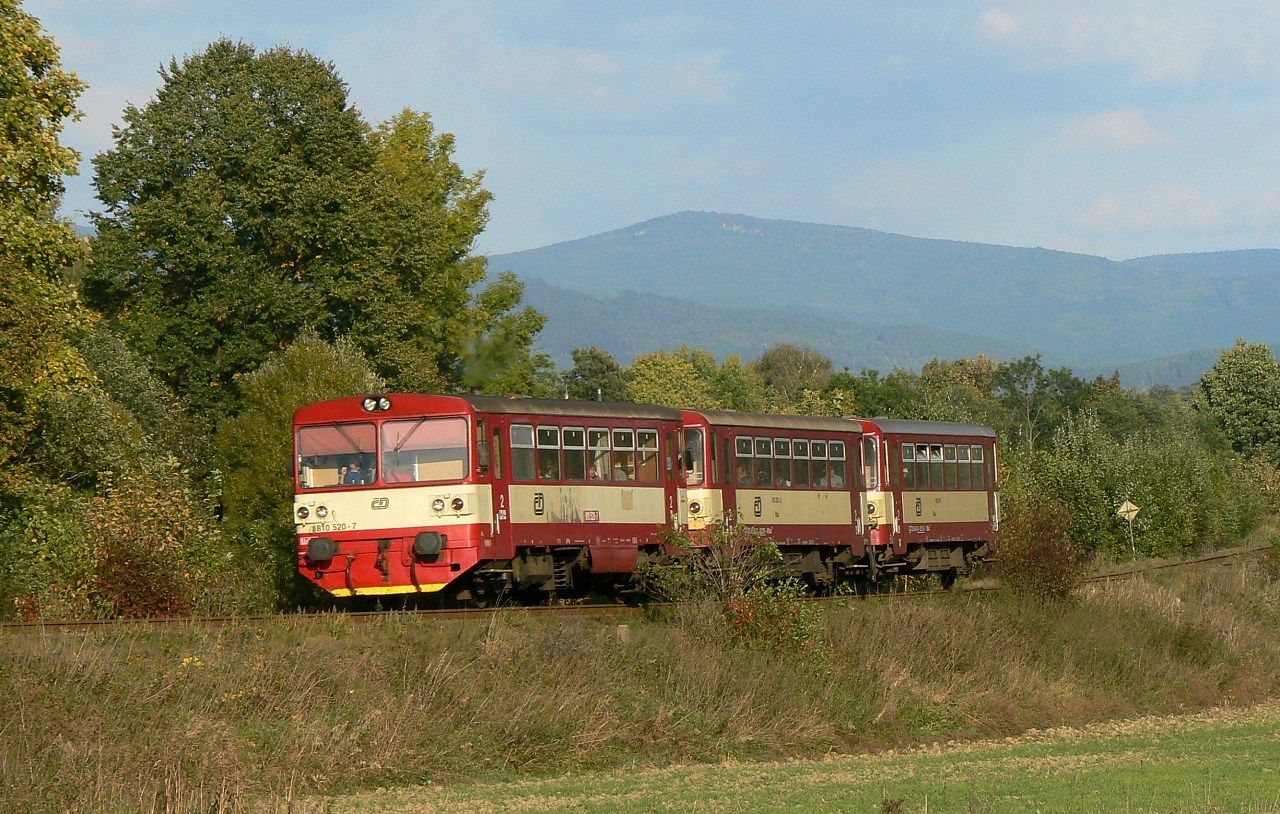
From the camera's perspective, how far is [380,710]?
61.9 ft

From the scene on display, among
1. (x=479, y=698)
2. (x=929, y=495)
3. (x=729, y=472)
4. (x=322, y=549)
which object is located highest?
(x=729, y=472)

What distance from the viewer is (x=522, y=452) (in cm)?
2622

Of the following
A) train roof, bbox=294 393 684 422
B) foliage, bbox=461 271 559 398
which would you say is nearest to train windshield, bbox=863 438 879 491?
train roof, bbox=294 393 684 422

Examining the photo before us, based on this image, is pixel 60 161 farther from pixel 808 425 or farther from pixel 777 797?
pixel 777 797

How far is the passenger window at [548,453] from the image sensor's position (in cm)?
2658

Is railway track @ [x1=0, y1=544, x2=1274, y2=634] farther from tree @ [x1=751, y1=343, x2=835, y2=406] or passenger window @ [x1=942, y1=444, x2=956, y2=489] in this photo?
tree @ [x1=751, y1=343, x2=835, y2=406]

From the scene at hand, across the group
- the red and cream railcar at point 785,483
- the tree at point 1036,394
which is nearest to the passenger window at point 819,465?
the red and cream railcar at point 785,483

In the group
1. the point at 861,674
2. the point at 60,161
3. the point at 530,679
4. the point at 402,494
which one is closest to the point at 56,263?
the point at 60,161

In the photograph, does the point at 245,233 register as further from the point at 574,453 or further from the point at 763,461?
the point at 574,453

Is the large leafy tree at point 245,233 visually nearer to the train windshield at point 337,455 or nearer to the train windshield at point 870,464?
the train windshield at point 870,464

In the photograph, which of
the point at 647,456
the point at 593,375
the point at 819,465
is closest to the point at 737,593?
the point at 647,456

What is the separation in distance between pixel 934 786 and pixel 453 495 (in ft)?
29.9

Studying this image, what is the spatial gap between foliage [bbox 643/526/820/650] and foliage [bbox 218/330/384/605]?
11.0 m

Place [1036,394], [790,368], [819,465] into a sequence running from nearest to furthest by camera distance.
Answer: [819,465] → [1036,394] → [790,368]
